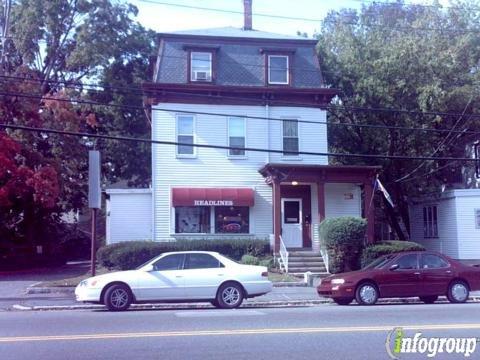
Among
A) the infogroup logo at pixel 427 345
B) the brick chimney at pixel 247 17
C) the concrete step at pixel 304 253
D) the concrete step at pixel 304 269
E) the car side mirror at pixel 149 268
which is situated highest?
the brick chimney at pixel 247 17

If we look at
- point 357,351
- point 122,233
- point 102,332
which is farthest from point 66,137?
point 357,351

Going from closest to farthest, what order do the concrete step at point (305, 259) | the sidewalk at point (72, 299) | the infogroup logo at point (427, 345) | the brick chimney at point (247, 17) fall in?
1. the infogroup logo at point (427, 345)
2. the sidewalk at point (72, 299)
3. the concrete step at point (305, 259)
4. the brick chimney at point (247, 17)

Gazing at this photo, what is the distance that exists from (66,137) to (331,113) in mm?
14103

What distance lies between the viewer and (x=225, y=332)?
36.6ft

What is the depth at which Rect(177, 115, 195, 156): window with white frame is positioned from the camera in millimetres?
28766

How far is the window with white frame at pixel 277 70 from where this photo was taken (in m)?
29.8

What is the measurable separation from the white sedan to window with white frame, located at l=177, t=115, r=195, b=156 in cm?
1268

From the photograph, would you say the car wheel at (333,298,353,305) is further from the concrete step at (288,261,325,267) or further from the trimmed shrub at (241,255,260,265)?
the concrete step at (288,261,325,267)

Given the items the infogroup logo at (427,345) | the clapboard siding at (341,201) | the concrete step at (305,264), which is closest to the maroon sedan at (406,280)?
the infogroup logo at (427,345)

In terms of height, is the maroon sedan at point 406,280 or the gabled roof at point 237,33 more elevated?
the gabled roof at point 237,33

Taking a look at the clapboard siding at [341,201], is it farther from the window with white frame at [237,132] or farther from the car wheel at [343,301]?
the car wheel at [343,301]

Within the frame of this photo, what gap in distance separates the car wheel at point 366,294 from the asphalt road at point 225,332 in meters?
1.76

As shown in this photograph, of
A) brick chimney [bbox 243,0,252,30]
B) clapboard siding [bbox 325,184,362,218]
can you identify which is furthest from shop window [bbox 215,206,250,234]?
brick chimney [bbox 243,0,252,30]

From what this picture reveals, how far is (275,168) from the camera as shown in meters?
27.2
